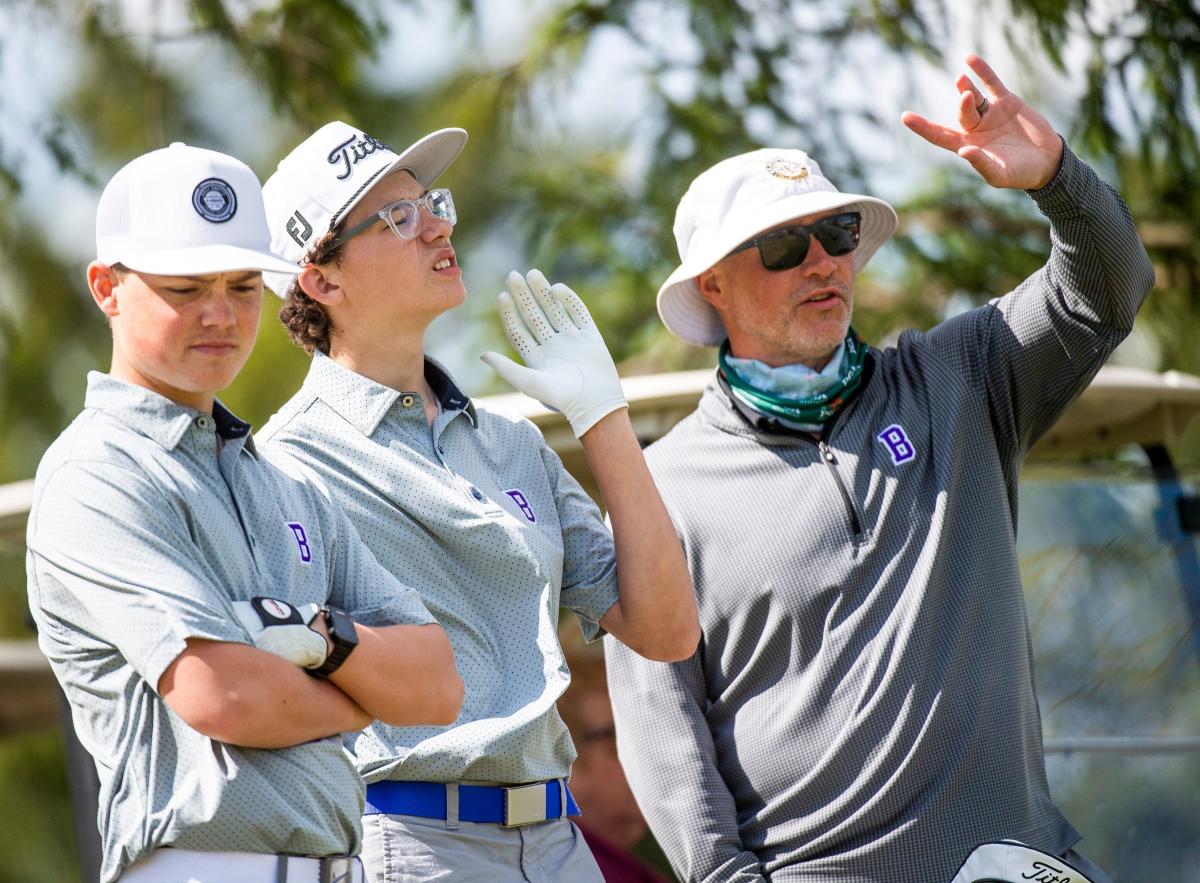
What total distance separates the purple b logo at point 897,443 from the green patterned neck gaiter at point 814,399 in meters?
0.13

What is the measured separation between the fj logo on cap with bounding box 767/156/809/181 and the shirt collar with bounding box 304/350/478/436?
3.69 feet

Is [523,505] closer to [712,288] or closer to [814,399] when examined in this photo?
[814,399]

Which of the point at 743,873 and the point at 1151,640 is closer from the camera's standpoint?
the point at 743,873

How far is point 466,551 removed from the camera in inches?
130

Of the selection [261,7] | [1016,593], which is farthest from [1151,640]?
[261,7]

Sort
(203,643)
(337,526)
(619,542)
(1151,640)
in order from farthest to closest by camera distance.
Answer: (1151,640) < (619,542) < (337,526) < (203,643)

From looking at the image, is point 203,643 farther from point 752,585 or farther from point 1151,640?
point 1151,640

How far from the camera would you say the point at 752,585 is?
3.84m

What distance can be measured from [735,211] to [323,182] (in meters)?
1.14

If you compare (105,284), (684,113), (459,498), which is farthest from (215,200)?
(684,113)

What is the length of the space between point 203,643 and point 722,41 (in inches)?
311

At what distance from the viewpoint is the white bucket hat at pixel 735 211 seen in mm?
4113

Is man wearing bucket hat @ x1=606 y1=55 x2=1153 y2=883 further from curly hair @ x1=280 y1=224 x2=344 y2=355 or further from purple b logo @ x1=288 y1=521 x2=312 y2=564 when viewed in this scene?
purple b logo @ x1=288 y1=521 x2=312 y2=564

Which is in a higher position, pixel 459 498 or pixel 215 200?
pixel 215 200
